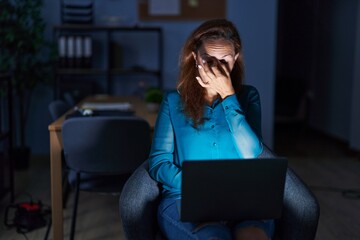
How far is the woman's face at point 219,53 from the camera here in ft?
5.95

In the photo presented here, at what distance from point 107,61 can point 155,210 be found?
11.4 ft

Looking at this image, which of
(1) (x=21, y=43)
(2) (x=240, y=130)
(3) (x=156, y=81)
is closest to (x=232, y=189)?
(2) (x=240, y=130)

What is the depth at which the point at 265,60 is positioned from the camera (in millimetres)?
5066

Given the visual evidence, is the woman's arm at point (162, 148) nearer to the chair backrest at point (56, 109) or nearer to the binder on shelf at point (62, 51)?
the chair backrest at point (56, 109)

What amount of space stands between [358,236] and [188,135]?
1647mm

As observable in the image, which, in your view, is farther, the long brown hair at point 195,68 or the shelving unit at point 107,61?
the shelving unit at point 107,61

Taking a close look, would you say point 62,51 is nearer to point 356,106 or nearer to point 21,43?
point 21,43

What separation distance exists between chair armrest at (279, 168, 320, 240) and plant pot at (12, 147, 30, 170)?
10.8 ft

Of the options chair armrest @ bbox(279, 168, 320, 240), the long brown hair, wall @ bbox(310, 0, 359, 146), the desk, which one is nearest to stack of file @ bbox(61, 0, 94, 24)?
the desk

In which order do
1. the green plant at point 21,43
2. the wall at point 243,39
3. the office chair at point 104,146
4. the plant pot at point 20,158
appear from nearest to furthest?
the office chair at point 104,146 < the green plant at point 21,43 < the plant pot at point 20,158 < the wall at point 243,39

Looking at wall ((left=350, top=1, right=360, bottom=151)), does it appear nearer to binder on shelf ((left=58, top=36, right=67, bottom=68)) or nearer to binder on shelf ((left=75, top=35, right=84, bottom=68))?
binder on shelf ((left=75, top=35, right=84, bottom=68))

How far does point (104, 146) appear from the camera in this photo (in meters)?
2.55

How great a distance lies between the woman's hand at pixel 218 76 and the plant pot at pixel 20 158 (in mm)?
3190

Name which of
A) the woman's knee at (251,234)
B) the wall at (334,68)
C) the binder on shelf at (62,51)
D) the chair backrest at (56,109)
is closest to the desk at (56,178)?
the chair backrest at (56,109)
